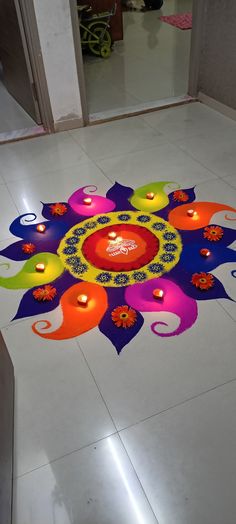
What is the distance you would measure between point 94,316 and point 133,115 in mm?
2381

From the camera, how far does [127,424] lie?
1.46 m

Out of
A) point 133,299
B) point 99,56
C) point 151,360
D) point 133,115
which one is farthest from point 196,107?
point 151,360

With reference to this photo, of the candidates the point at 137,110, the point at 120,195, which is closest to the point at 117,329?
the point at 120,195

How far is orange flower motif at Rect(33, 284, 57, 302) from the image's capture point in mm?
1930

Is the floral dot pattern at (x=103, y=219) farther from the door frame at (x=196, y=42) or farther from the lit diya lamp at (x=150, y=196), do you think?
the door frame at (x=196, y=42)

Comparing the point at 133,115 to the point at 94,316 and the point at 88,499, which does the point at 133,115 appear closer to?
the point at 94,316

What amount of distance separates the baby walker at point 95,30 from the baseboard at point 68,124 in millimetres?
1945

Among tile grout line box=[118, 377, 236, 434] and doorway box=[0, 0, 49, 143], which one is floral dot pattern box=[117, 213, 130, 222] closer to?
tile grout line box=[118, 377, 236, 434]

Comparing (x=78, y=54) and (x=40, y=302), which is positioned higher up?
(x=78, y=54)

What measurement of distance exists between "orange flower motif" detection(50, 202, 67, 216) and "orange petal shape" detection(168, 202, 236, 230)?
641 millimetres

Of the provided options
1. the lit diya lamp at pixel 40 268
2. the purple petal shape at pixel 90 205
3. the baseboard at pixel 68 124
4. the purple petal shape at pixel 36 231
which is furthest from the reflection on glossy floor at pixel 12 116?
the lit diya lamp at pixel 40 268

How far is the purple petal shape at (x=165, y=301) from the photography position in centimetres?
180

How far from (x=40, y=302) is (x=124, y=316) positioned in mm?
406

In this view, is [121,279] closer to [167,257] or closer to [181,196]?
[167,257]
